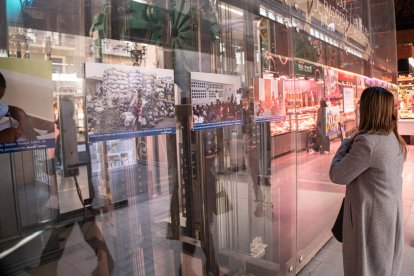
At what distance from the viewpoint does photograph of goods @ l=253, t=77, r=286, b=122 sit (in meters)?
2.43

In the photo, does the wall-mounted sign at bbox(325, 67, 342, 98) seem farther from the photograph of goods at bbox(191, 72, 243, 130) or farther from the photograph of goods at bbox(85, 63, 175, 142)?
the photograph of goods at bbox(85, 63, 175, 142)

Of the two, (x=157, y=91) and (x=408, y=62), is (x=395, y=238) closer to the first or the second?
(x=157, y=91)

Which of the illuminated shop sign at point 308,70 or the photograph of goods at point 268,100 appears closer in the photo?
the photograph of goods at point 268,100

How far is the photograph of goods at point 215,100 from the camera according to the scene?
1913 mm

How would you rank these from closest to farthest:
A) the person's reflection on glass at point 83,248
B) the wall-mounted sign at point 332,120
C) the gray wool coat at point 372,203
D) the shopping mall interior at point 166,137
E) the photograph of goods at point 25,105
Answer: the photograph of goods at point 25,105 → the shopping mall interior at point 166,137 → the person's reflection on glass at point 83,248 → the gray wool coat at point 372,203 → the wall-mounted sign at point 332,120

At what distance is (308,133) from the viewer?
3.21 meters

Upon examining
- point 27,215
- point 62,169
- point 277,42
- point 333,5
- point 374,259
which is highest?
point 333,5

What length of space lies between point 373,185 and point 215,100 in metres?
0.98

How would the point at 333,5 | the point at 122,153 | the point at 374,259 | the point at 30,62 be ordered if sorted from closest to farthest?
the point at 30,62, the point at 122,153, the point at 374,259, the point at 333,5

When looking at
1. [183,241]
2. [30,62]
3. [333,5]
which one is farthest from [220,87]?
[333,5]

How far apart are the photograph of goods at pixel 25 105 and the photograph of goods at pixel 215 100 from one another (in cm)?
80

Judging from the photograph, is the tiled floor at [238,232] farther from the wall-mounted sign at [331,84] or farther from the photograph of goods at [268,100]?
the wall-mounted sign at [331,84]

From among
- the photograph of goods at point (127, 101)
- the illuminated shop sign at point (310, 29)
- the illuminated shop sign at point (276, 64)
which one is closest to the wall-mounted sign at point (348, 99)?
the illuminated shop sign at point (310, 29)

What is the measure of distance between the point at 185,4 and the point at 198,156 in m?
0.90
